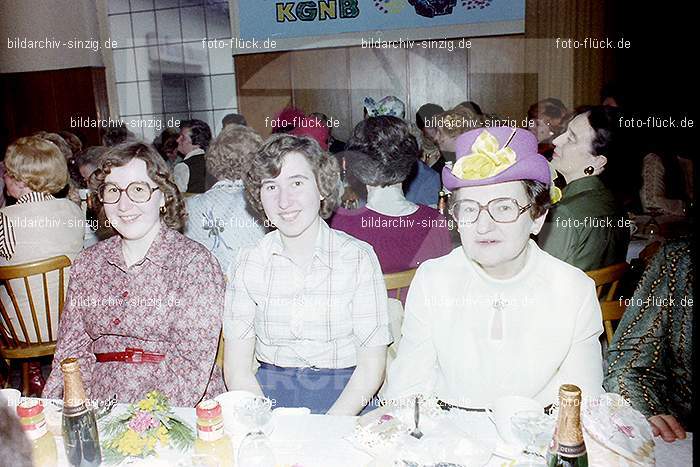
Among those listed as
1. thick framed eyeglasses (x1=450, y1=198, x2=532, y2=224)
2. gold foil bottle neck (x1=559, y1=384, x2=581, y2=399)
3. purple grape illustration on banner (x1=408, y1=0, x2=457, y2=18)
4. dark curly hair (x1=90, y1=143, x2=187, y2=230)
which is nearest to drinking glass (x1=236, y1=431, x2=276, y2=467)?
gold foil bottle neck (x1=559, y1=384, x2=581, y2=399)

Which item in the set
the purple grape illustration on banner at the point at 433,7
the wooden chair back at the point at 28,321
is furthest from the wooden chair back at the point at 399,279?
the purple grape illustration on banner at the point at 433,7

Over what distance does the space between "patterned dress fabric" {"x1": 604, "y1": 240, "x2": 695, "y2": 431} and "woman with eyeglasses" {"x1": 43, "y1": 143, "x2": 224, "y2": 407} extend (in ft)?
3.43

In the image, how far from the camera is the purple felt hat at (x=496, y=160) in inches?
49.5

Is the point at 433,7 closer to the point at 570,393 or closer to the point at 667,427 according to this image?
the point at 667,427

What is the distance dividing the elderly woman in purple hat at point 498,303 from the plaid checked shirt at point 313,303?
14 cm

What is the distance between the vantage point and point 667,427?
3.70 feet

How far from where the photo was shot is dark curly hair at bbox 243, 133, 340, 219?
1.52 meters

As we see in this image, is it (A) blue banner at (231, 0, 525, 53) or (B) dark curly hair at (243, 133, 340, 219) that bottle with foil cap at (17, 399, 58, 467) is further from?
(A) blue banner at (231, 0, 525, 53)

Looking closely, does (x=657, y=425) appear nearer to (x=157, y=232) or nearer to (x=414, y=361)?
(x=414, y=361)

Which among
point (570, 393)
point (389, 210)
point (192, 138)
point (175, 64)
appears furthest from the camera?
point (175, 64)

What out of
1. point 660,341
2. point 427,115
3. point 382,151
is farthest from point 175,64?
point 660,341

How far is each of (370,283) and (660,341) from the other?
712 millimetres

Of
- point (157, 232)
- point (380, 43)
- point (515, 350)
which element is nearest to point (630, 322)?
point (515, 350)

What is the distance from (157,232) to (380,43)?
3270 mm
